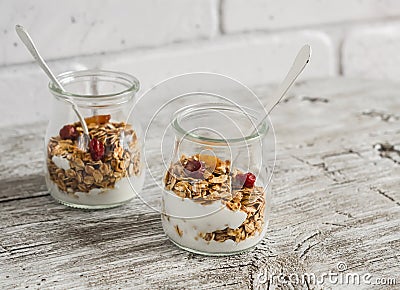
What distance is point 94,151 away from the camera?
752 mm

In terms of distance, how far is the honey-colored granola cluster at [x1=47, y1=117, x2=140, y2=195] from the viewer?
0.76 metres

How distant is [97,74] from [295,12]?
1.90 ft

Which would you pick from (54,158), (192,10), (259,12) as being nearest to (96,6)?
(192,10)

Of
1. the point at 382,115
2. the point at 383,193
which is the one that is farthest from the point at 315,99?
the point at 383,193

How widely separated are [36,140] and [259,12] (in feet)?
1.66

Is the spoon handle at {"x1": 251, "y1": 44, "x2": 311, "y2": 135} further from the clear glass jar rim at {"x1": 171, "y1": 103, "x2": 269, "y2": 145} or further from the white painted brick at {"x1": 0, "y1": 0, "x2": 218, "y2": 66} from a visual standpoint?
the white painted brick at {"x1": 0, "y1": 0, "x2": 218, "y2": 66}

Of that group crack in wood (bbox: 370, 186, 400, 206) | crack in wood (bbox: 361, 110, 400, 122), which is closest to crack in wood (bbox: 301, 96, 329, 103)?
crack in wood (bbox: 361, 110, 400, 122)

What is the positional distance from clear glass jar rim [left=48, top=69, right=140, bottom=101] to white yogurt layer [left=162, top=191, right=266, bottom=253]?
146 mm

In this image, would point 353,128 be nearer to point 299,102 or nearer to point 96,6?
point 299,102

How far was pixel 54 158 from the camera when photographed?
771 millimetres

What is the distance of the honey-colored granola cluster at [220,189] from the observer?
676mm

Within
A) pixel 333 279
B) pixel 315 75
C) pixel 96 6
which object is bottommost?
pixel 315 75

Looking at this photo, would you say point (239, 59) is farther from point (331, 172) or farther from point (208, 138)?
point (208, 138)

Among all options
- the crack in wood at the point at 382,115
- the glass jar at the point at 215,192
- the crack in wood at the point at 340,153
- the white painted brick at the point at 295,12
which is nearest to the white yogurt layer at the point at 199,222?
the glass jar at the point at 215,192
